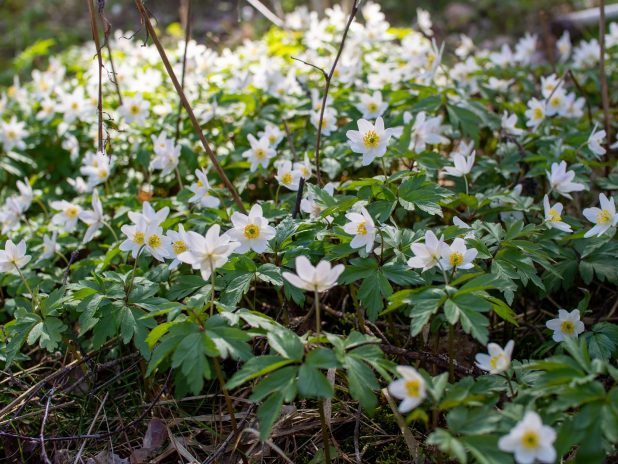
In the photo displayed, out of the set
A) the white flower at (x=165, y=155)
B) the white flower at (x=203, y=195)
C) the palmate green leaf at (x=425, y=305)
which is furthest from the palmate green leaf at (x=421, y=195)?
the white flower at (x=165, y=155)

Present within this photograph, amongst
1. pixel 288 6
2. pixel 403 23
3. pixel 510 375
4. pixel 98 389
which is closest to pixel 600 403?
pixel 510 375

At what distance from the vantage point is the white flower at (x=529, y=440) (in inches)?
63.0

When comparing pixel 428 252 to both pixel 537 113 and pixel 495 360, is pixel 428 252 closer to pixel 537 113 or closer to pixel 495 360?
pixel 495 360

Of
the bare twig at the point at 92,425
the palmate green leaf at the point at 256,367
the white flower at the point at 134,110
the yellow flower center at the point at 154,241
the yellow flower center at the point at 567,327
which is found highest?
the white flower at the point at 134,110

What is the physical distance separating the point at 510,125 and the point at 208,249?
2050 millimetres

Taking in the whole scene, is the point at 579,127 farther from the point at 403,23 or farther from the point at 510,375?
the point at 403,23

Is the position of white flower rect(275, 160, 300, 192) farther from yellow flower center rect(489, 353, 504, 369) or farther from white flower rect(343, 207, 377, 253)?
yellow flower center rect(489, 353, 504, 369)

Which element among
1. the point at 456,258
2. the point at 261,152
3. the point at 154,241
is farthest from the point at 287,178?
the point at 456,258

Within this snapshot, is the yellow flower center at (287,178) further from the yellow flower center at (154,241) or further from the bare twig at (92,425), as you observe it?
the bare twig at (92,425)

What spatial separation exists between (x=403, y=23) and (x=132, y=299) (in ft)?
25.0

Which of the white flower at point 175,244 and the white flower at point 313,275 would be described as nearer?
the white flower at point 313,275

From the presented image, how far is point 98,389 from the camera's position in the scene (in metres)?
2.64

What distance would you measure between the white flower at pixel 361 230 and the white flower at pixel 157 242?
744 mm

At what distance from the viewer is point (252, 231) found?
2.38 meters
